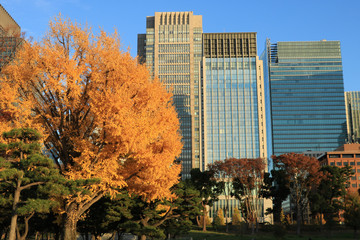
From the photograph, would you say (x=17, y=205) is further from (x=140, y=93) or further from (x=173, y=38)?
(x=173, y=38)

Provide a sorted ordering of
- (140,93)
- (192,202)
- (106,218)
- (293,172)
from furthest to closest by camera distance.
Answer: (293,172) → (192,202) → (106,218) → (140,93)

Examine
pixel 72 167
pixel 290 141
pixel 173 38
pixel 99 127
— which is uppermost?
pixel 173 38

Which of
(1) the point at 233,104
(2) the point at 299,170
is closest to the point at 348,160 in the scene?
(1) the point at 233,104

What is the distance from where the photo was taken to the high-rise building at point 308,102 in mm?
172500

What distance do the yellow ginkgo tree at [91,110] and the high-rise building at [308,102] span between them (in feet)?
527

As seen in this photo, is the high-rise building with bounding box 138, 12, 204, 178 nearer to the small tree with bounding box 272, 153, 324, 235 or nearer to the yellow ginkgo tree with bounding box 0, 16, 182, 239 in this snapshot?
the small tree with bounding box 272, 153, 324, 235

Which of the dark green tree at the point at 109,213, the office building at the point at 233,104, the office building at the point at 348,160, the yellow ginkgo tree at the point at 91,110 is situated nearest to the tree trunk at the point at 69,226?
the yellow ginkgo tree at the point at 91,110

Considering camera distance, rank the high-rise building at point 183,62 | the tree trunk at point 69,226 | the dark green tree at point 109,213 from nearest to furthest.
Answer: the tree trunk at point 69,226 → the dark green tree at point 109,213 → the high-rise building at point 183,62

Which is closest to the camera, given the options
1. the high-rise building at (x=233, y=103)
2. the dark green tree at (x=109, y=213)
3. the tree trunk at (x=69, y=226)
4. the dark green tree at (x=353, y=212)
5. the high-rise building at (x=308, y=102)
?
the tree trunk at (x=69, y=226)

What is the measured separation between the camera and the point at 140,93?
20.2m

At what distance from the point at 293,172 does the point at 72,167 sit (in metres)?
37.0

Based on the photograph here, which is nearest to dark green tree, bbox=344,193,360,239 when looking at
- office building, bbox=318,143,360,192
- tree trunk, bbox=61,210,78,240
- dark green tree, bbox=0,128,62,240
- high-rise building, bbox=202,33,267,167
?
tree trunk, bbox=61,210,78,240

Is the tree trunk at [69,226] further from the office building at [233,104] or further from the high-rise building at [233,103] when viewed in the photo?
the office building at [233,104]

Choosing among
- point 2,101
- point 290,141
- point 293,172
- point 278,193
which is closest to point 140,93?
point 2,101
